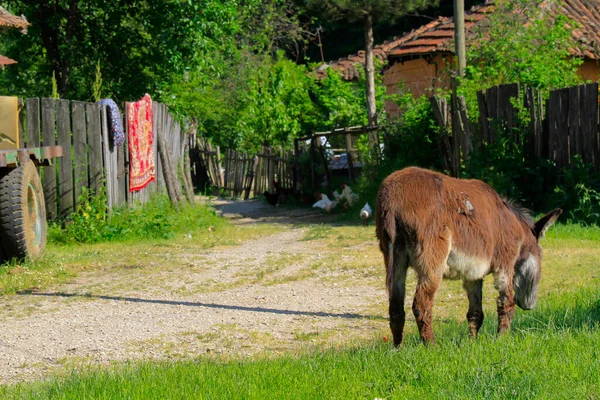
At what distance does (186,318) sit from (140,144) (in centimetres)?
766

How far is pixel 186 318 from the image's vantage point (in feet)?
27.3

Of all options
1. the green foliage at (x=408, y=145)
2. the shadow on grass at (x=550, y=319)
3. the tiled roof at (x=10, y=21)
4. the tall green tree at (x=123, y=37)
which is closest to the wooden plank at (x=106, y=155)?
the tiled roof at (x=10, y=21)

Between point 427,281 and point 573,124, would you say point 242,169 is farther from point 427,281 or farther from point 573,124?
point 427,281

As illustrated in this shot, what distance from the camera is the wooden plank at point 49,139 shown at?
1300 centimetres

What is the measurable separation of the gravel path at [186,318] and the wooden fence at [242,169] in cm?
1269

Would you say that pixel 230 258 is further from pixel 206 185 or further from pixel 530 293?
pixel 206 185

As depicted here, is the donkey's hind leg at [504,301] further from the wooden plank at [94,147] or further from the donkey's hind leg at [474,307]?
the wooden plank at [94,147]

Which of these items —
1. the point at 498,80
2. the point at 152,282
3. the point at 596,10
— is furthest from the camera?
the point at 596,10

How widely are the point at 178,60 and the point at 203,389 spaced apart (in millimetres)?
13816

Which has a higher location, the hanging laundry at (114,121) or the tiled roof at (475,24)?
the tiled roof at (475,24)

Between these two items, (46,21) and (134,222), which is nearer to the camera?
(134,222)

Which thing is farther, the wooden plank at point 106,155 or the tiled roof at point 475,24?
the tiled roof at point 475,24

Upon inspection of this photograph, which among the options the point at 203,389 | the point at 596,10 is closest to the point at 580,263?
the point at 203,389

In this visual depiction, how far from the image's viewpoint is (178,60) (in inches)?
709
